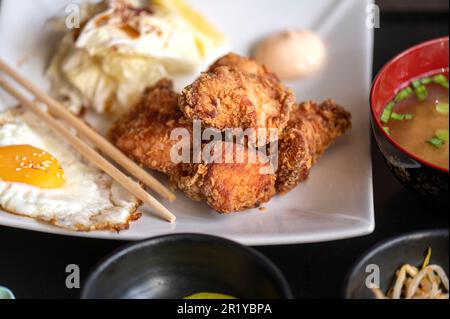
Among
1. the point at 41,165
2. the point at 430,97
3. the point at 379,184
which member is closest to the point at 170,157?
the point at 41,165

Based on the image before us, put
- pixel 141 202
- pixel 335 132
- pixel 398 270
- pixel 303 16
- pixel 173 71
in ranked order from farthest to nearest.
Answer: pixel 303 16, pixel 173 71, pixel 335 132, pixel 141 202, pixel 398 270

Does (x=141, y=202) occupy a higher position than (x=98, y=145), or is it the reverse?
(x=98, y=145)

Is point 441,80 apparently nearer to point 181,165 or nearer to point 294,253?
point 294,253

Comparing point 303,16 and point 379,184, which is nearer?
point 379,184

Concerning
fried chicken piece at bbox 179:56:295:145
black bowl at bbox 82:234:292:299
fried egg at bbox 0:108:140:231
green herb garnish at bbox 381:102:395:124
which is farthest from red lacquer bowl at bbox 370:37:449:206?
fried egg at bbox 0:108:140:231

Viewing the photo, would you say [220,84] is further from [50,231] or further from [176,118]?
[50,231]

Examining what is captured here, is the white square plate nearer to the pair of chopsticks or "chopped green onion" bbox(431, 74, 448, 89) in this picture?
the pair of chopsticks

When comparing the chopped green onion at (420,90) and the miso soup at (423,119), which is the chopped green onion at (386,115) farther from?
the chopped green onion at (420,90)
